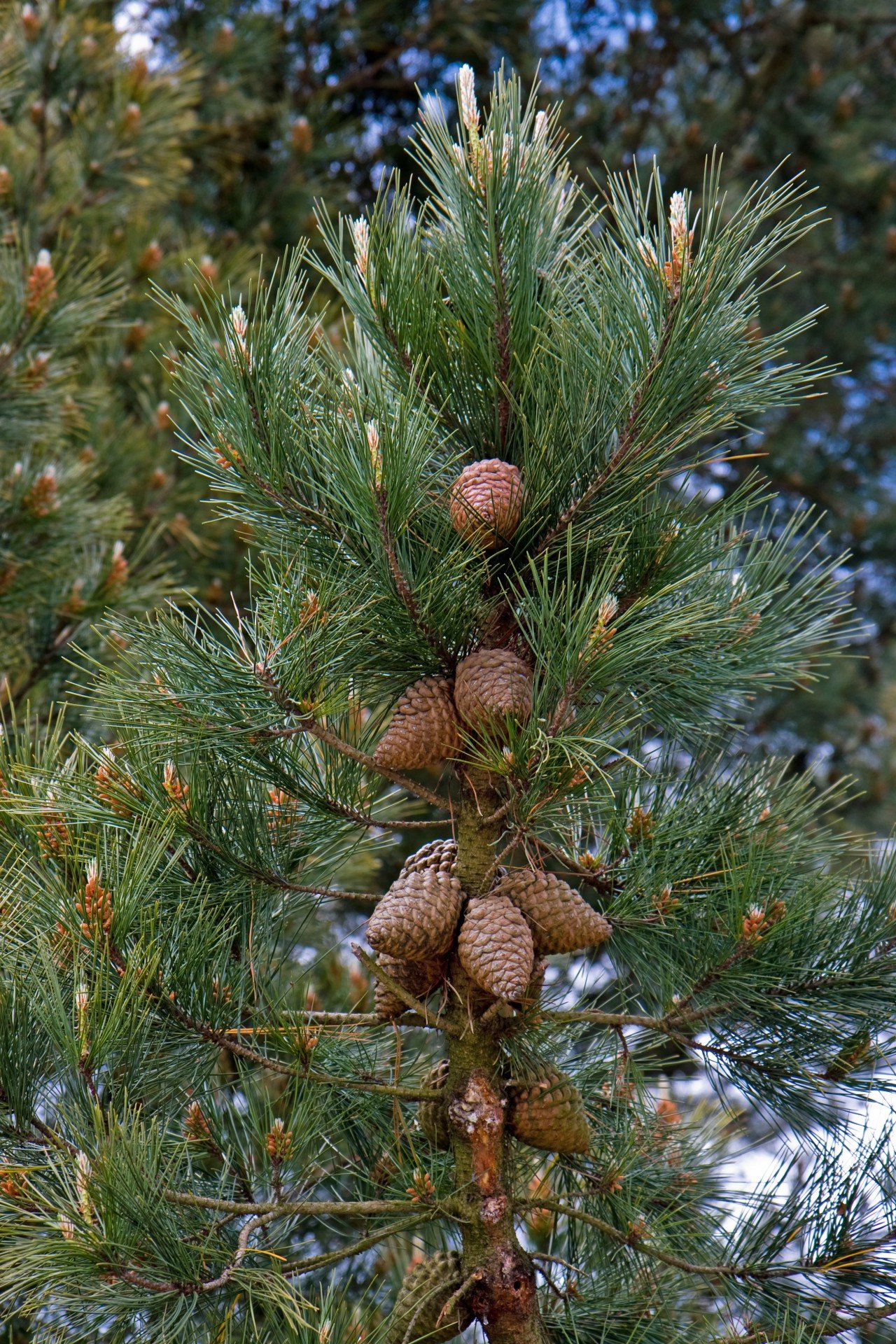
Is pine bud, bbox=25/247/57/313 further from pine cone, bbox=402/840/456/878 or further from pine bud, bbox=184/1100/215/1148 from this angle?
pine bud, bbox=184/1100/215/1148

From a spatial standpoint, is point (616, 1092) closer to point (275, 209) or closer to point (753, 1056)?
point (753, 1056)

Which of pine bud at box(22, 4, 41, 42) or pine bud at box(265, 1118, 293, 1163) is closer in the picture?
pine bud at box(265, 1118, 293, 1163)

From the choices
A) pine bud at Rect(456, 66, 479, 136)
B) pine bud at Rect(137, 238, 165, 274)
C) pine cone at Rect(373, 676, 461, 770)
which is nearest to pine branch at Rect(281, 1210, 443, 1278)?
pine cone at Rect(373, 676, 461, 770)

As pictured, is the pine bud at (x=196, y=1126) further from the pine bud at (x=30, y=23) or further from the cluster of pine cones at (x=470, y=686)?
the pine bud at (x=30, y=23)

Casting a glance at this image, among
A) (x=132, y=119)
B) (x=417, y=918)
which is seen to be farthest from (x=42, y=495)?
(x=417, y=918)

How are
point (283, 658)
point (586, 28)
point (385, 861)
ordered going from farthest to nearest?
point (586, 28) → point (385, 861) → point (283, 658)

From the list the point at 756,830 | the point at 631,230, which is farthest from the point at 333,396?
the point at 756,830
